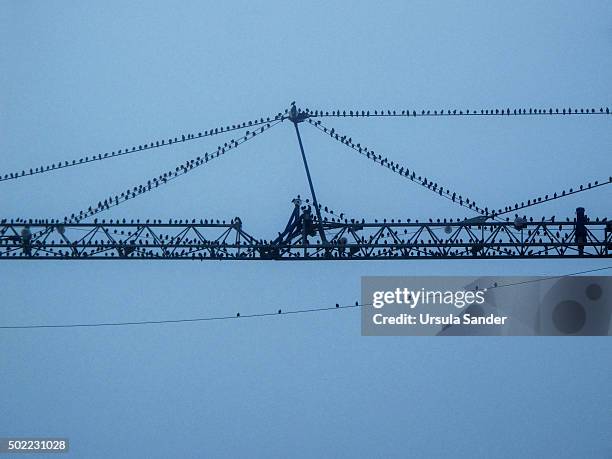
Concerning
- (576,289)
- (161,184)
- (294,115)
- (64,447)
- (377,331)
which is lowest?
(64,447)

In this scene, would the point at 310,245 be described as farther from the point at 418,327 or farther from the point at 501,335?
the point at 501,335

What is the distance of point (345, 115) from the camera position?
16.3 metres

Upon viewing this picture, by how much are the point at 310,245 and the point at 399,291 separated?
2045 millimetres

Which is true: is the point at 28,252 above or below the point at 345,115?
below

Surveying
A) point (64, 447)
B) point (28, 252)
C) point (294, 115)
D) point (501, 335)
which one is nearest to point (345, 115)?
point (294, 115)

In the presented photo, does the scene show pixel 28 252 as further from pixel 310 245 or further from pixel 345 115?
pixel 345 115

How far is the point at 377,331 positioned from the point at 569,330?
4051mm

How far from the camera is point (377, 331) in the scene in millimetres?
15453

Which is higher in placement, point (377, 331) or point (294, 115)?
point (294, 115)

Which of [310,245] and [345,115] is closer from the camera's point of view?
[310,245]

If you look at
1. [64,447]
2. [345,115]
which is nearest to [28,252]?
[64,447]

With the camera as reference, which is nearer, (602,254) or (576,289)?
(602,254)

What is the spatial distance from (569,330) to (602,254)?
1748 millimetres

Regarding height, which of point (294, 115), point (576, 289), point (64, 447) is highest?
point (294, 115)
